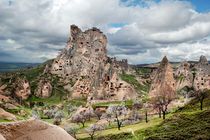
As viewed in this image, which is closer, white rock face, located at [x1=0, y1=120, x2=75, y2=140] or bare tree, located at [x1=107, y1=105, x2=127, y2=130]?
white rock face, located at [x1=0, y1=120, x2=75, y2=140]

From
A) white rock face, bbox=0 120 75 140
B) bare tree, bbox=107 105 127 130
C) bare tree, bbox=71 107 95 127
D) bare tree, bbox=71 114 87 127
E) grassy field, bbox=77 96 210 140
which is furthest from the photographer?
bare tree, bbox=71 107 95 127

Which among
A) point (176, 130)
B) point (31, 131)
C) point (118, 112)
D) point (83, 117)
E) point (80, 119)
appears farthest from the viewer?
point (83, 117)

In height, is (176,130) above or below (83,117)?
above

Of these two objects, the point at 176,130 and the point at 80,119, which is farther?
the point at 80,119

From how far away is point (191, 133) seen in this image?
90.2m

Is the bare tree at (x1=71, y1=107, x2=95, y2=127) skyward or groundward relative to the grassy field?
groundward

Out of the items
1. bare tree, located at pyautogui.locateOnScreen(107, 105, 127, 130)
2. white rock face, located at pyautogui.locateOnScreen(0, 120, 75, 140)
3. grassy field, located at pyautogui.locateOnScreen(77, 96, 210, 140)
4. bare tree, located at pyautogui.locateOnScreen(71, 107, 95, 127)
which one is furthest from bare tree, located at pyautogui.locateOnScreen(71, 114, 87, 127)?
white rock face, located at pyautogui.locateOnScreen(0, 120, 75, 140)

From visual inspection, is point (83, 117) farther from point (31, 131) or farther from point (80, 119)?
point (31, 131)

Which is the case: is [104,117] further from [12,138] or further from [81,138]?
[12,138]

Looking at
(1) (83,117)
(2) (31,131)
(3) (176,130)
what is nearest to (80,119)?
(1) (83,117)

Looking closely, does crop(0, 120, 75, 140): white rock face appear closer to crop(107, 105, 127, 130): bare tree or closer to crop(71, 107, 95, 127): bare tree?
crop(107, 105, 127, 130): bare tree

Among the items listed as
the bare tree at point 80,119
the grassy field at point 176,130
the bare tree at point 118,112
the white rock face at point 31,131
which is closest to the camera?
the white rock face at point 31,131

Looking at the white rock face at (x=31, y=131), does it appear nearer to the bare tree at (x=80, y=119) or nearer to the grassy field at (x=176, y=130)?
the grassy field at (x=176, y=130)

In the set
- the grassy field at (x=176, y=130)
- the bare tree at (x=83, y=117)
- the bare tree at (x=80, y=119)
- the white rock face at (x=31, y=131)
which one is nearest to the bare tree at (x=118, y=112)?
the bare tree at (x=80, y=119)
